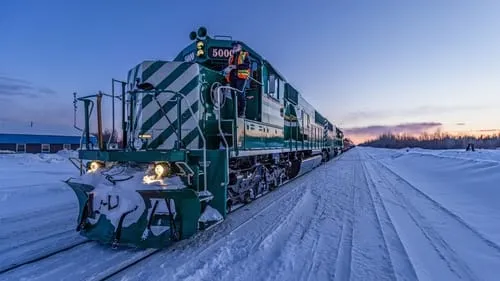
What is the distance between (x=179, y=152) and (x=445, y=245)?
3973mm

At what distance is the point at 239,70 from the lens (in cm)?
666

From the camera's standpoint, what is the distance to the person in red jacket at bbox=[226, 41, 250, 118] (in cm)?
662

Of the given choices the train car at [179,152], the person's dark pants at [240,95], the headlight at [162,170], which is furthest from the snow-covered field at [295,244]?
the person's dark pants at [240,95]

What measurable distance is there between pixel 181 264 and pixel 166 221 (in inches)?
25.0

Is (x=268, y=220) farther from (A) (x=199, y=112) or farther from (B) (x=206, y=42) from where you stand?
(B) (x=206, y=42)

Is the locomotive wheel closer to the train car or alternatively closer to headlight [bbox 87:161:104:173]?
the train car

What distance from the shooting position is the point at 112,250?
4555 mm

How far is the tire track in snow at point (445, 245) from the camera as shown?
3.85m

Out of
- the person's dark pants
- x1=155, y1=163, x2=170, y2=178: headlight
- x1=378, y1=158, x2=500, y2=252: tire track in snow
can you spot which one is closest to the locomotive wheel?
the person's dark pants

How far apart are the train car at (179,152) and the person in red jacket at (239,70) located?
193 mm

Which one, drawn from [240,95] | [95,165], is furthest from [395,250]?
[95,165]

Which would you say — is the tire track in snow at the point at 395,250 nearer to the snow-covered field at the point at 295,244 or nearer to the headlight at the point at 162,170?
the snow-covered field at the point at 295,244

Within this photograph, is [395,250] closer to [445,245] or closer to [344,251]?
[344,251]

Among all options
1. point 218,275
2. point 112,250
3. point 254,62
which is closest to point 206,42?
point 254,62
